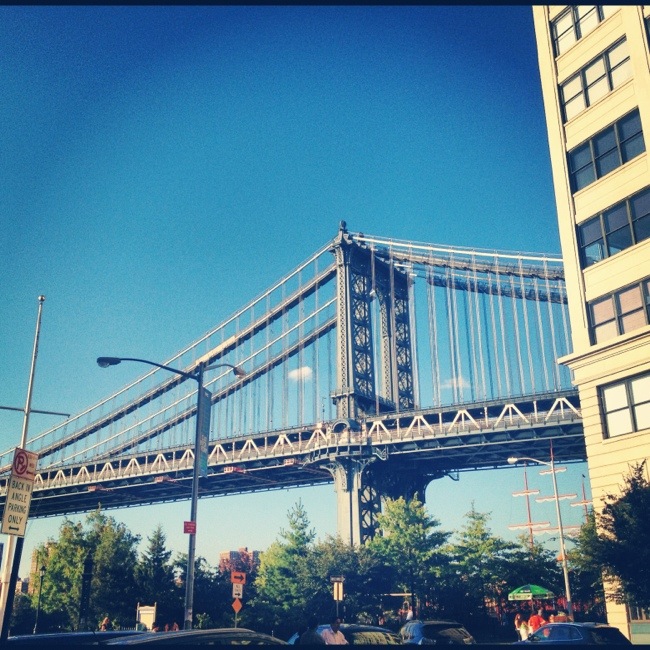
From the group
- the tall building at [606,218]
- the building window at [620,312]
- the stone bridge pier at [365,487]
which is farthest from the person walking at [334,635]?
the stone bridge pier at [365,487]

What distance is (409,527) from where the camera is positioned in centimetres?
6141

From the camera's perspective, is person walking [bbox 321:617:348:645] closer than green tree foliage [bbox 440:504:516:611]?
Yes

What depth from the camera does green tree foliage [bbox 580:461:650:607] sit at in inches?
969

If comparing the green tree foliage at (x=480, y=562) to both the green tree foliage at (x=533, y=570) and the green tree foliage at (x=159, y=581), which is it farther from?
the green tree foliage at (x=159, y=581)

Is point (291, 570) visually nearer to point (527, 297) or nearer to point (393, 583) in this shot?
point (393, 583)

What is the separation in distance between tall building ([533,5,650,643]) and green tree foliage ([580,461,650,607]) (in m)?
1.89

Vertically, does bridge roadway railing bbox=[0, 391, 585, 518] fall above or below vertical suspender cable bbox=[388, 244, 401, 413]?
below

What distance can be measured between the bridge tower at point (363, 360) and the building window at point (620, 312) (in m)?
46.5

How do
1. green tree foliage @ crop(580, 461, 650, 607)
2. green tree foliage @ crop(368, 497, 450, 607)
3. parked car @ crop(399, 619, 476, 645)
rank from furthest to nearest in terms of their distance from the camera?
green tree foliage @ crop(368, 497, 450, 607) → green tree foliage @ crop(580, 461, 650, 607) → parked car @ crop(399, 619, 476, 645)

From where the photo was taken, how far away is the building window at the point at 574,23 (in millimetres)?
35000

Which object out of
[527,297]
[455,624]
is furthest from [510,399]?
[455,624]

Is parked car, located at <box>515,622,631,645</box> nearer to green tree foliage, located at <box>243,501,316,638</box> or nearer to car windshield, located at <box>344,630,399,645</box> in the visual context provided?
car windshield, located at <box>344,630,399,645</box>

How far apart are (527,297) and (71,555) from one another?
55.9 meters

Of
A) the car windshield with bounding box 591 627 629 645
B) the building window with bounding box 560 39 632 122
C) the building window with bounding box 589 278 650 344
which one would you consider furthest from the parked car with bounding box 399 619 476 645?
the building window with bounding box 560 39 632 122
